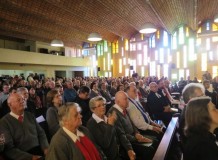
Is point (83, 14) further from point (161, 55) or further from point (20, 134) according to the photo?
point (20, 134)

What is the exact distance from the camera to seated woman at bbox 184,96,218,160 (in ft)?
5.49

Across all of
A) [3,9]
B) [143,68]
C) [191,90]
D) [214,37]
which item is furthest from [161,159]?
[143,68]

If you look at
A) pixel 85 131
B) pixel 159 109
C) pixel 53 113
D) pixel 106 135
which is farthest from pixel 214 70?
pixel 85 131

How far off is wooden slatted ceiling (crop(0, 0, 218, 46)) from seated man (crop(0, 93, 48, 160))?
671 centimetres

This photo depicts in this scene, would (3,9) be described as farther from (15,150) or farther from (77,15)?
(15,150)

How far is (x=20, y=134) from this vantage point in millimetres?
2736

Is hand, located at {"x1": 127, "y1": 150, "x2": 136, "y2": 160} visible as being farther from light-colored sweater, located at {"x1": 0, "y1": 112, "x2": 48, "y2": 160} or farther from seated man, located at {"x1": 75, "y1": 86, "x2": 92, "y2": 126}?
seated man, located at {"x1": 75, "y1": 86, "x2": 92, "y2": 126}

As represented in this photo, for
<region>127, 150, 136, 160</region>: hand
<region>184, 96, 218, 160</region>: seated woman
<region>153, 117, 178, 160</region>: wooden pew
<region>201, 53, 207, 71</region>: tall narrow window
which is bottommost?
<region>127, 150, 136, 160</region>: hand

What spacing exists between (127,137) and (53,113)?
1.13 metres

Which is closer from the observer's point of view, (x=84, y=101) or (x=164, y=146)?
(x=164, y=146)

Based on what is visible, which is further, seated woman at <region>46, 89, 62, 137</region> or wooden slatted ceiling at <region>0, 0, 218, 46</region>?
wooden slatted ceiling at <region>0, 0, 218, 46</region>

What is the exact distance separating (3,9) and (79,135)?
358 inches

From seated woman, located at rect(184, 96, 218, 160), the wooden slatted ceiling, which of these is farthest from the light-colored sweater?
the wooden slatted ceiling

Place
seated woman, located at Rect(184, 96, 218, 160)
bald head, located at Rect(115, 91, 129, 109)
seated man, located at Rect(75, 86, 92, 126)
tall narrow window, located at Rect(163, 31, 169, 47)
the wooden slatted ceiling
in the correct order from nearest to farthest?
seated woman, located at Rect(184, 96, 218, 160) → bald head, located at Rect(115, 91, 129, 109) → seated man, located at Rect(75, 86, 92, 126) → the wooden slatted ceiling → tall narrow window, located at Rect(163, 31, 169, 47)
